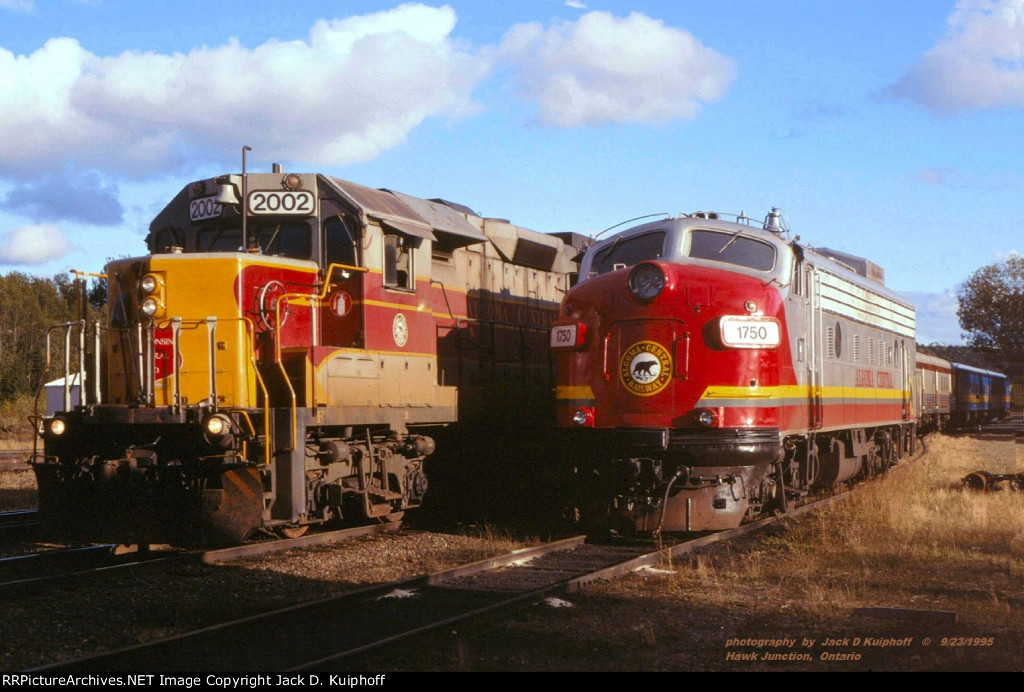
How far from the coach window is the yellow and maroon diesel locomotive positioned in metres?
0.02

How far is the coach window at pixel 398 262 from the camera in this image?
1115 cm

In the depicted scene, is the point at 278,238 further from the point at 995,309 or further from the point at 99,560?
the point at 995,309

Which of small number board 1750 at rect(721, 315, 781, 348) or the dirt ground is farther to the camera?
small number board 1750 at rect(721, 315, 781, 348)

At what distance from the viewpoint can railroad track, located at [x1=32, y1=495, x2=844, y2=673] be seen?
628 cm

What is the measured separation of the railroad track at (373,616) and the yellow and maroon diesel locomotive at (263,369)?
1727mm

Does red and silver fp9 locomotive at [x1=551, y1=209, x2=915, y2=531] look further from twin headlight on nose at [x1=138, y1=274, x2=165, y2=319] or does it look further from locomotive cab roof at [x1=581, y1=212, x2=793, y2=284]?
twin headlight on nose at [x1=138, y1=274, x2=165, y2=319]

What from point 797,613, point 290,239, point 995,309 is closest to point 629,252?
point 290,239

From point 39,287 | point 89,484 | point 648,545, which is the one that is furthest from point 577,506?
point 39,287

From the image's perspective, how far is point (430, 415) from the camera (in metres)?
11.8

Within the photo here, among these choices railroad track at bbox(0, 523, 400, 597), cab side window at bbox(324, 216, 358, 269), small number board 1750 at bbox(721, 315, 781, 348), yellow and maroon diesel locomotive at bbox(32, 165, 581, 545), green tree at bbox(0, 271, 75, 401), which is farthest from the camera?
green tree at bbox(0, 271, 75, 401)

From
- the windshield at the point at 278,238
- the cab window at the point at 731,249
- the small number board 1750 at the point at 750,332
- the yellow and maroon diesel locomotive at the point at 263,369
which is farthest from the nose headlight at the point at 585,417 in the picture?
the windshield at the point at 278,238

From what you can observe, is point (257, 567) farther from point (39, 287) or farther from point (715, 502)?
point (39, 287)

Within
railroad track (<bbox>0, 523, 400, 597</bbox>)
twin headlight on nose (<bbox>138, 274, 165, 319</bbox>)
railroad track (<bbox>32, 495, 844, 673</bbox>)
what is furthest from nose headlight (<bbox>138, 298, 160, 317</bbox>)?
railroad track (<bbox>32, 495, 844, 673</bbox>)

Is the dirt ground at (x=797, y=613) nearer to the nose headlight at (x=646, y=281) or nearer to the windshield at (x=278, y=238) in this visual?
the nose headlight at (x=646, y=281)
